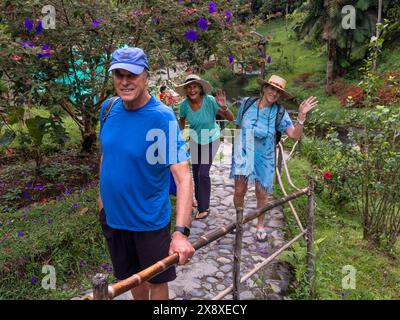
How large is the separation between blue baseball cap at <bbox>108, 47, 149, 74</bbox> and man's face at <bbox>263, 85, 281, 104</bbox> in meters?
2.03

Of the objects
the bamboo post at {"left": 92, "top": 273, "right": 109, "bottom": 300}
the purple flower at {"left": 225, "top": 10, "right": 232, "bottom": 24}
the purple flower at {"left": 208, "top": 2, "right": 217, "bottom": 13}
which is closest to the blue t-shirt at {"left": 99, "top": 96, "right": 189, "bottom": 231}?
the bamboo post at {"left": 92, "top": 273, "right": 109, "bottom": 300}

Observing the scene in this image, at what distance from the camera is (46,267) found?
346 centimetres

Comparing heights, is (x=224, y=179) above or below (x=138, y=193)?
below

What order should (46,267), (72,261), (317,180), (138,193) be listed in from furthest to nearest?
(317,180) → (72,261) → (46,267) → (138,193)

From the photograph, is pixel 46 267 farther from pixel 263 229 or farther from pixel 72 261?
pixel 263 229

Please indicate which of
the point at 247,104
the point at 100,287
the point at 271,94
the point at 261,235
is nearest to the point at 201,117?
the point at 247,104

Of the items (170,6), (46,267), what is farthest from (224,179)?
(46,267)

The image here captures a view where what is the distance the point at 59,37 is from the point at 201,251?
2.87 m

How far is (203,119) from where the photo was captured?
4.36 m

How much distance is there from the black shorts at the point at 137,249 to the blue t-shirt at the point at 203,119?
2074 mm

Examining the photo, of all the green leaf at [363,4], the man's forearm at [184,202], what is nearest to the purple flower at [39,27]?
the man's forearm at [184,202]

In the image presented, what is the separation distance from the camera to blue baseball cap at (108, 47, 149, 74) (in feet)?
6.95

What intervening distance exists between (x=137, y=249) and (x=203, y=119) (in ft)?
7.49

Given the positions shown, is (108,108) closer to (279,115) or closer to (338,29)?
(279,115)
